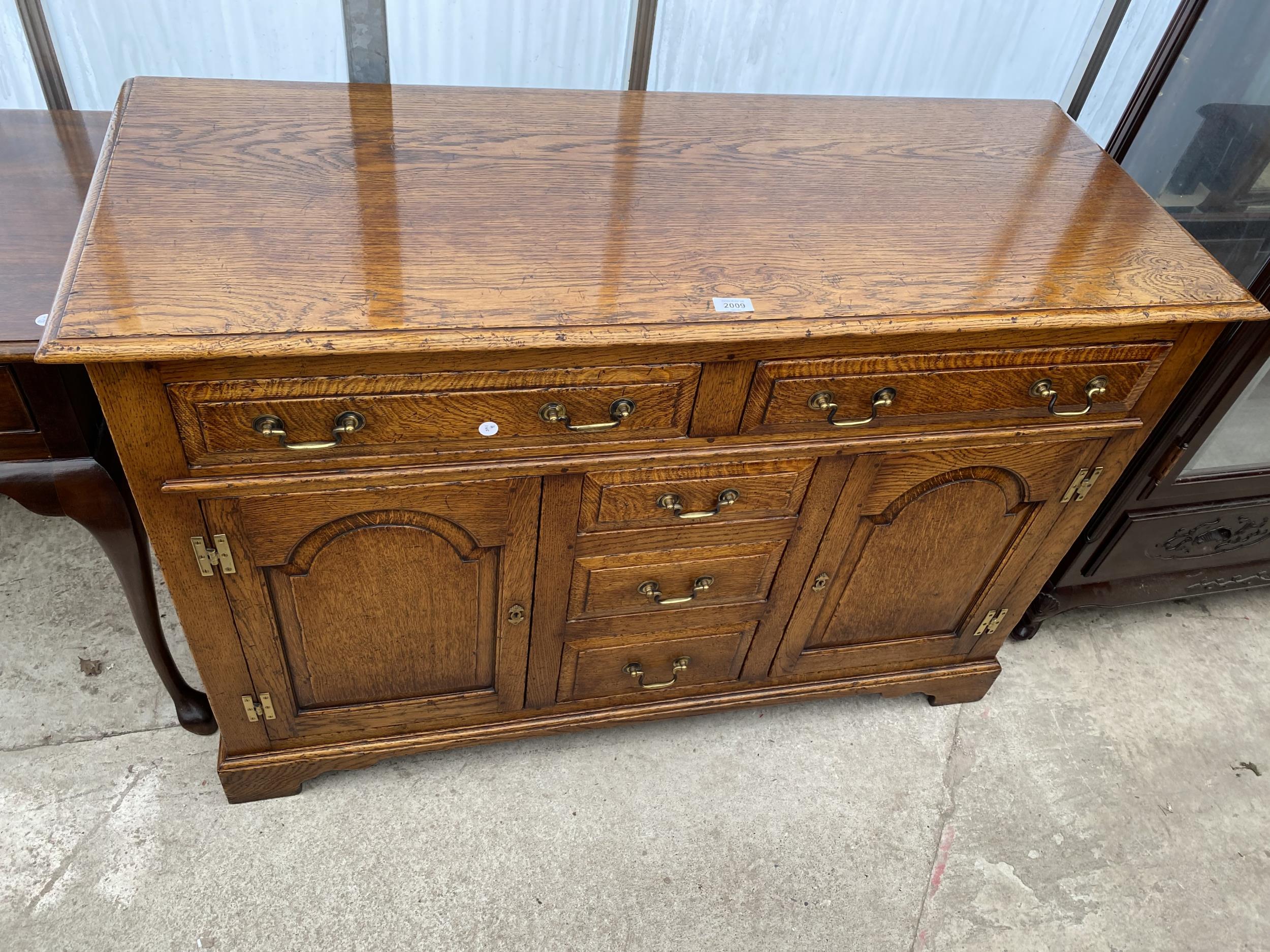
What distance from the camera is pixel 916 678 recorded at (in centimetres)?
181

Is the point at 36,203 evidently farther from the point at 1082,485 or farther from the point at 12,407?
the point at 1082,485

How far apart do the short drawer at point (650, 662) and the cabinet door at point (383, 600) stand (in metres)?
0.10

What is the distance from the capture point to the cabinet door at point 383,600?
120 centimetres

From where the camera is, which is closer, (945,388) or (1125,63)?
(945,388)

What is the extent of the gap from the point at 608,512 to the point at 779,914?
794 millimetres

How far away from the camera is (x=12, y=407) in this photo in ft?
3.88

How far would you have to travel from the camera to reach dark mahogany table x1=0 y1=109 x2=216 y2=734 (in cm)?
116

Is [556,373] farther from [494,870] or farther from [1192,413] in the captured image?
[1192,413]

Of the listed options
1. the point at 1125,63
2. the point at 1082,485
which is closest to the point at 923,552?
the point at 1082,485

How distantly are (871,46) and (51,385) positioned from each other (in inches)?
68.6

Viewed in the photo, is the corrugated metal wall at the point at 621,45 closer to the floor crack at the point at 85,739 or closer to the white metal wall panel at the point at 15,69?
the white metal wall panel at the point at 15,69

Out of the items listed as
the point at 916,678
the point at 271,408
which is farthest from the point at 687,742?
the point at 271,408

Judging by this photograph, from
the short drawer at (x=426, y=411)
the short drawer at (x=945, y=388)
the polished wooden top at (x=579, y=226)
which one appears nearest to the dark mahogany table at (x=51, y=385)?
the polished wooden top at (x=579, y=226)

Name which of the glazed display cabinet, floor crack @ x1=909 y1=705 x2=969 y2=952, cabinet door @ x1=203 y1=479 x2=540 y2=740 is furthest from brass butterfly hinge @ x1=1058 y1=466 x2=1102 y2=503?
cabinet door @ x1=203 y1=479 x2=540 y2=740
